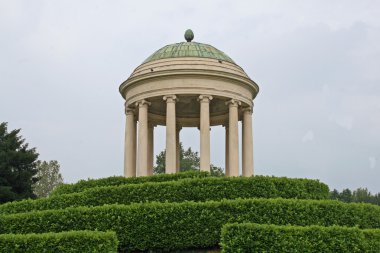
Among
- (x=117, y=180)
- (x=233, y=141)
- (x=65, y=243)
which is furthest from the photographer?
(x=233, y=141)

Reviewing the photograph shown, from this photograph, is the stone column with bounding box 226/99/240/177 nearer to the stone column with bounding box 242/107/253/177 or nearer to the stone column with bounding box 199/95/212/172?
the stone column with bounding box 199/95/212/172

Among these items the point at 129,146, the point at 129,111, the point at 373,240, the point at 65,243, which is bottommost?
the point at 373,240

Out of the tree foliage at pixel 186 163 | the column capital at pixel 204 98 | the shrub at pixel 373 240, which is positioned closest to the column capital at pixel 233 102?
the column capital at pixel 204 98

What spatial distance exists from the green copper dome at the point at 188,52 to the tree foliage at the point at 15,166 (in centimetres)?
2438

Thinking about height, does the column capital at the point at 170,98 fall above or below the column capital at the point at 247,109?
above

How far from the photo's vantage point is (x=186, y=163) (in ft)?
289

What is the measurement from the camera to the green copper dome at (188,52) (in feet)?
129

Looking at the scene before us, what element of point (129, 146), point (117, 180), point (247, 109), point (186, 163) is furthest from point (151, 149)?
point (186, 163)

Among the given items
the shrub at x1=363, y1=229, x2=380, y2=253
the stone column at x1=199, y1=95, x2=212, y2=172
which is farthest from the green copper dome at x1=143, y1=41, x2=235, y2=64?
the shrub at x1=363, y1=229, x2=380, y2=253

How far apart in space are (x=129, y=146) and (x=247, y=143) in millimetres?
10714

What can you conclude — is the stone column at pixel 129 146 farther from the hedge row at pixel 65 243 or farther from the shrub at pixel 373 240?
the shrub at pixel 373 240

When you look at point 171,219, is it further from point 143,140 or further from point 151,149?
point 151,149

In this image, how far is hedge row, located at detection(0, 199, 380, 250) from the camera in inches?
839

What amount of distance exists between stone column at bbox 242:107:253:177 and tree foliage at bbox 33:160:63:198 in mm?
59378
